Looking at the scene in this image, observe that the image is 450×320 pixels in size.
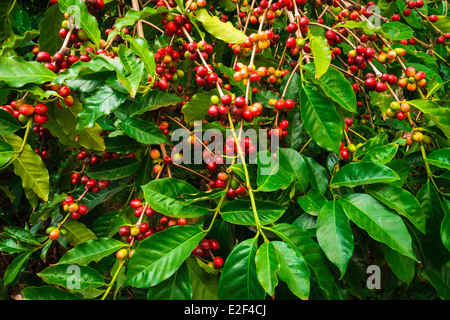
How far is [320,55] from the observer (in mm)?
725

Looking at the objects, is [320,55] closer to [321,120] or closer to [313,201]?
[321,120]

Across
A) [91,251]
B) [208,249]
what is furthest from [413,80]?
[91,251]

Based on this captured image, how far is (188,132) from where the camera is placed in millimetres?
818

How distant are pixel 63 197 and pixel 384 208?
2.58 feet

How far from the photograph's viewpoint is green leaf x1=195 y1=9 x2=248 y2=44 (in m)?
0.82

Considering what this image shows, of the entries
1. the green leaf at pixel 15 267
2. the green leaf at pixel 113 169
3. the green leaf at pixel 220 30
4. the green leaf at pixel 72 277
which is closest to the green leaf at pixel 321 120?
the green leaf at pixel 220 30

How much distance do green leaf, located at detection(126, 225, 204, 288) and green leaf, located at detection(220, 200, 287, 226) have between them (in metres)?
0.08

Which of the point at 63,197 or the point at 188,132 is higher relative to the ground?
the point at 188,132

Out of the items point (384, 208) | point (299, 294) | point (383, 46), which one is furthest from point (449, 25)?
point (299, 294)

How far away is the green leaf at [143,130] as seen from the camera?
72 cm

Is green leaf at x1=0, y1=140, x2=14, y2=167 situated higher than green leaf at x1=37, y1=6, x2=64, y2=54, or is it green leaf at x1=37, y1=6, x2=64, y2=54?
green leaf at x1=37, y1=6, x2=64, y2=54

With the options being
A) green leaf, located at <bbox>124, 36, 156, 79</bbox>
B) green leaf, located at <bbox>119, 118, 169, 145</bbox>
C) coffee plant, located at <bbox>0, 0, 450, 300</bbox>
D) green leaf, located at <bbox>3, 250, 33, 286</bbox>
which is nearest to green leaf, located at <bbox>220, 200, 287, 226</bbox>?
coffee plant, located at <bbox>0, 0, 450, 300</bbox>

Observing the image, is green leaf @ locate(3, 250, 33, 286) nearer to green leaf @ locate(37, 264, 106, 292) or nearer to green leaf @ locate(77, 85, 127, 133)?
green leaf @ locate(37, 264, 106, 292)

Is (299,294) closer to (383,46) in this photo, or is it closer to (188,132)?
(188,132)
